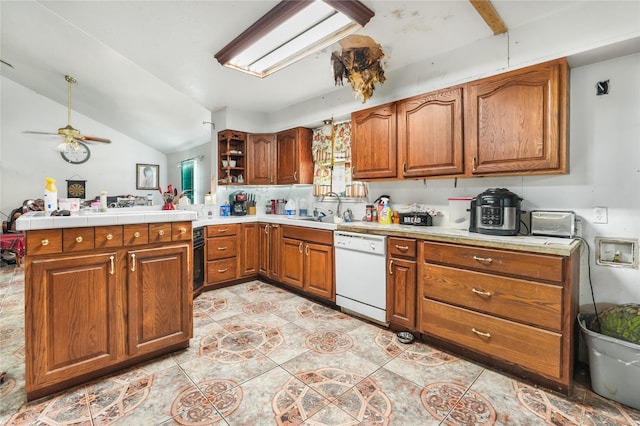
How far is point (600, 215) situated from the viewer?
1.94 meters

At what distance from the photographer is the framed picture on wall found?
8.07 metres

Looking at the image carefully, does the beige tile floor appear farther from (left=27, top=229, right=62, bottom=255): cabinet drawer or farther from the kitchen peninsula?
(left=27, top=229, right=62, bottom=255): cabinet drawer

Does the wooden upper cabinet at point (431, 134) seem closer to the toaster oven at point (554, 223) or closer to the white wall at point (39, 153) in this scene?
the toaster oven at point (554, 223)

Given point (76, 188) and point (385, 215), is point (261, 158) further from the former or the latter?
point (76, 188)

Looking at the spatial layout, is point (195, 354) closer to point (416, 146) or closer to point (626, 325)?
point (416, 146)

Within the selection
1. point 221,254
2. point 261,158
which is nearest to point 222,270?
point 221,254

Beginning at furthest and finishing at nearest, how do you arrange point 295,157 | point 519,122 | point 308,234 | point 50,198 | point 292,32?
point 295,157 → point 308,234 → point 292,32 → point 519,122 → point 50,198

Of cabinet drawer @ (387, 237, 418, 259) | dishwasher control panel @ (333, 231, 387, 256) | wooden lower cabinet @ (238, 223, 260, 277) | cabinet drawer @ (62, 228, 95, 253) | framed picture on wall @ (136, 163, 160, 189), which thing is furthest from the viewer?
framed picture on wall @ (136, 163, 160, 189)

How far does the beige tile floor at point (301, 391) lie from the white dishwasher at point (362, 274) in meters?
0.28

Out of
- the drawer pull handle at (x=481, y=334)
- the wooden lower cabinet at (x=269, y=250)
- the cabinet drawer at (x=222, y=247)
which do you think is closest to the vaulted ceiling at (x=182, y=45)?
the wooden lower cabinet at (x=269, y=250)

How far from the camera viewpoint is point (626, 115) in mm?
1854

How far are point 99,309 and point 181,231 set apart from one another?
65 centimetres

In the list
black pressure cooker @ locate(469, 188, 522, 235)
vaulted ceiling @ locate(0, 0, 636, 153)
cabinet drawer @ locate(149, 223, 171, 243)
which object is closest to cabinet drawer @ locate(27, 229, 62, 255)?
cabinet drawer @ locate(149, 223, 171, 243)

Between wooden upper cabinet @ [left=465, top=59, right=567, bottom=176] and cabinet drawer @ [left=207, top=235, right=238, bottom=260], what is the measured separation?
9.34ft
